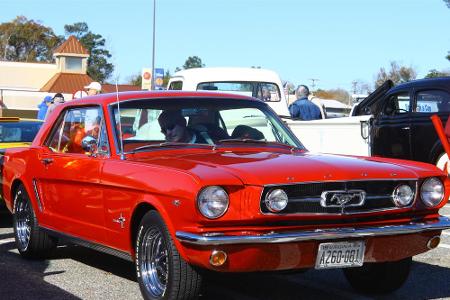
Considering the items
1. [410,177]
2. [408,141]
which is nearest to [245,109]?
[410,177]

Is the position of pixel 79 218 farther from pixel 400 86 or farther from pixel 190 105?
pixel 400 86

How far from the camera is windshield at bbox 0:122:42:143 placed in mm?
10594

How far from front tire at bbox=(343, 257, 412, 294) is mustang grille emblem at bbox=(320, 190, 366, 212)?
0.82 m

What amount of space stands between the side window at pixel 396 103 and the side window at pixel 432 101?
0.40m

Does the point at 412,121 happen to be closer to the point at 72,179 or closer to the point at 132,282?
the point at 132,282

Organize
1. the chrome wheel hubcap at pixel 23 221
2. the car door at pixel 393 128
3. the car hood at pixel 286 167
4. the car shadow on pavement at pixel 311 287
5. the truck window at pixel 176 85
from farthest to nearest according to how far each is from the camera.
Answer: the truck window at pixel 176 85 < the car door at pixel 393 128 < the chrome wheel hubcap at pixel 23 221 < the car shadow on pavement at pixel 311 287 < the car hood at pixel 286 167

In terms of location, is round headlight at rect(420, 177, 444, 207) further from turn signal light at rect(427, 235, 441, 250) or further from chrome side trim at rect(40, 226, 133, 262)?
chrome side trim at rect(40, 226, 133, 262)

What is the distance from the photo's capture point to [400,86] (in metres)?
12.5

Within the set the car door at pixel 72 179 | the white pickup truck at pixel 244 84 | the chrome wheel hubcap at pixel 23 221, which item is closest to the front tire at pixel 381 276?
the car door at pixel 72 179

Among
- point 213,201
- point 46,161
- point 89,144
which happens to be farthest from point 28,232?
point 213,201

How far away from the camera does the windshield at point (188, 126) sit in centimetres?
621

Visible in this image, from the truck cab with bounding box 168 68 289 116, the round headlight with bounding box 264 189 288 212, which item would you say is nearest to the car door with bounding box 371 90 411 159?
the truck cab with bounding box 168 68 289 116

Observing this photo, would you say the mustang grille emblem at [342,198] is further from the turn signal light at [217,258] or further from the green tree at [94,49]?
the green tree at [94,49]

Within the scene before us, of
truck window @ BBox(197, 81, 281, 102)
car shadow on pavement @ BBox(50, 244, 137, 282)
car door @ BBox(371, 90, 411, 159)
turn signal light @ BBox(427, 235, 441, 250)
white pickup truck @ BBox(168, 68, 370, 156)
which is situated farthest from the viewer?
truck window @ BBox(197, 81, 281, 102)
